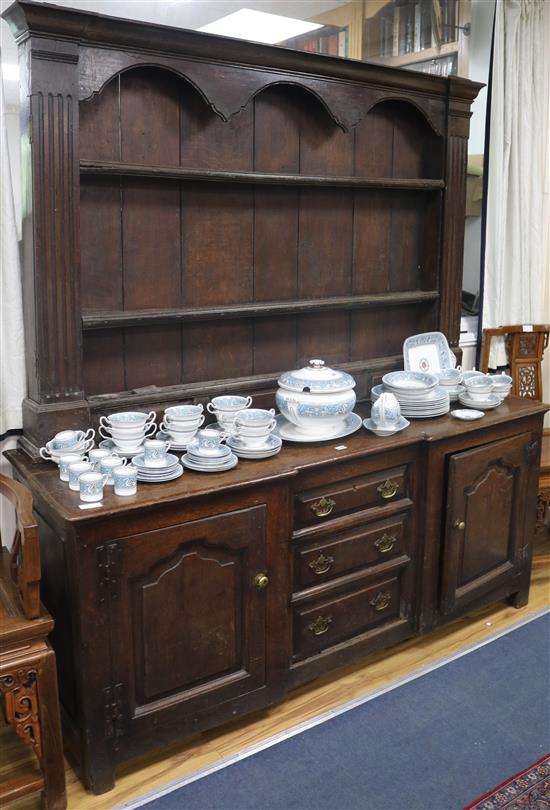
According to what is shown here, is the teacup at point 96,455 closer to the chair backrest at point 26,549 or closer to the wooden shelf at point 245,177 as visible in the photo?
the chair backrest at point 26,549

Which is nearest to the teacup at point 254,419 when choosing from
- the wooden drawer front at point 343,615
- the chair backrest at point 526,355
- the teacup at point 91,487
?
the teacup at point 91,487

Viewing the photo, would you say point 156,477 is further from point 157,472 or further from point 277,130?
point 277,130

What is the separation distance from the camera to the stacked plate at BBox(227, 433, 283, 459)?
87.2 inches

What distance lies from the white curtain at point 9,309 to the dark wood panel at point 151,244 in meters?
0.31

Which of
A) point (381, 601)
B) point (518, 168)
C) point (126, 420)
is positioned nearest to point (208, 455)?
point (126, 420)

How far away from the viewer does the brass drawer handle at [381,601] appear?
8.32 ft

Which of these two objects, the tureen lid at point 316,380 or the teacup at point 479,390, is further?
the teacup at point 479,390

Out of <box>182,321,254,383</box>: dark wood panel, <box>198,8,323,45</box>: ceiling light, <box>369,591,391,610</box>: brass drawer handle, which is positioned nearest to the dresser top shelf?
<box>182,321,254,383</box>: dark wood panel

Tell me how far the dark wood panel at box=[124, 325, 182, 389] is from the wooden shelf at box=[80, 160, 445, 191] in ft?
1.51

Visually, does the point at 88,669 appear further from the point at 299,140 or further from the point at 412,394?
the point at 299,140

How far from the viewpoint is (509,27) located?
3139 mm

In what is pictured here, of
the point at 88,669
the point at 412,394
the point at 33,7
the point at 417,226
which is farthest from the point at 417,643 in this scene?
the point at 33,7

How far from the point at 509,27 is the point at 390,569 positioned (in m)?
2.19

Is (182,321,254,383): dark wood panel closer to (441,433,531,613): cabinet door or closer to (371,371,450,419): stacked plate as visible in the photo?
(371,371,450,419): stacked plate
